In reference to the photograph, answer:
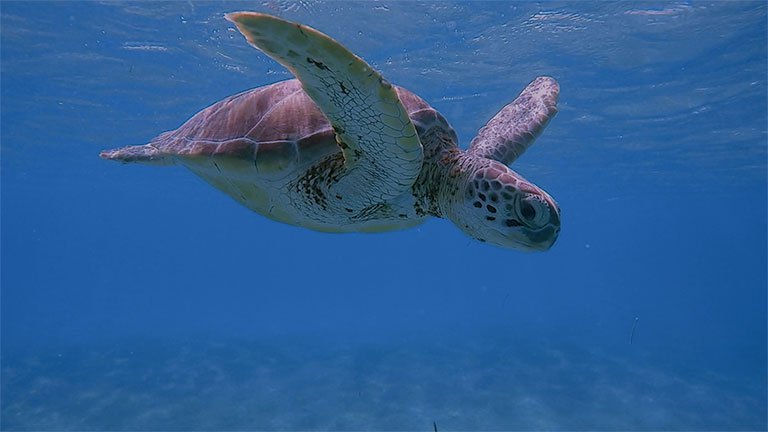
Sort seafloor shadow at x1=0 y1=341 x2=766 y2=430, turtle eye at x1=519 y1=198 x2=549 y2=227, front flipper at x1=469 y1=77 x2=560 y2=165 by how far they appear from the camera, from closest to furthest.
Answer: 1. turtle eye at x1=519 y1=198 x2=549 y2=227
2. front flipper at x1=469 y1=77 x2=560 y2=165
3. seafloor shadow at x1=0 y1=341 x2=766 y2=430

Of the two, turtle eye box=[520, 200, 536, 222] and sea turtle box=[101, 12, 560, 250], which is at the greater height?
sea turtle box=[101, 12, 560, 250]

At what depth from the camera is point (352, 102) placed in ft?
9.39

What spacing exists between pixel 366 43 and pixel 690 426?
37.5 ft

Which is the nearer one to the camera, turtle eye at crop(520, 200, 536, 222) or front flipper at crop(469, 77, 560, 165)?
turtle eye at crop(520, 200, 536, 222)

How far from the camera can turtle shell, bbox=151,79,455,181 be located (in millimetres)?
3861

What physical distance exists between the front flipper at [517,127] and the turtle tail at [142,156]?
2.91m

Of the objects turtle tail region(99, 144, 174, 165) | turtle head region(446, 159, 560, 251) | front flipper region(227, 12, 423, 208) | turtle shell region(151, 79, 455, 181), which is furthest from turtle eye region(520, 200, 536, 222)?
turtle tail region(99, 144, 174, 165)

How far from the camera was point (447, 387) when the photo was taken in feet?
43.2

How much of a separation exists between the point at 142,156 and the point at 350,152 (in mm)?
2753

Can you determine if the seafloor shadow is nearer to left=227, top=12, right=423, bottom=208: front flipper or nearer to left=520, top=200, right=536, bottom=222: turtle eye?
left=227, top=12, right=423, bottom=208: front flipper

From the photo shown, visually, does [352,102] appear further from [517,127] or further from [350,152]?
[517,127]

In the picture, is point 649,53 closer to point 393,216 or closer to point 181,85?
point 393,216

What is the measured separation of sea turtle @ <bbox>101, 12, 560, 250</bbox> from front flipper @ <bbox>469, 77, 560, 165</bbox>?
11mm

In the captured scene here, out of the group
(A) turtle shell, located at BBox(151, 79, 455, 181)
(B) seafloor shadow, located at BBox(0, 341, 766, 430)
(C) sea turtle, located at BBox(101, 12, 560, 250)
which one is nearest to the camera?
(C) sea turtle, located at BBox(101, 12, 560, 250)
